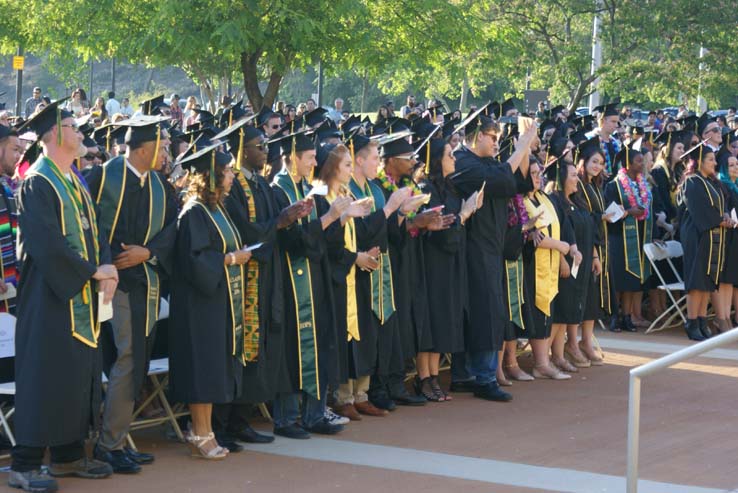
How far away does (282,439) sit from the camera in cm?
884

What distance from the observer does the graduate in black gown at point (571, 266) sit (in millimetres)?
11602

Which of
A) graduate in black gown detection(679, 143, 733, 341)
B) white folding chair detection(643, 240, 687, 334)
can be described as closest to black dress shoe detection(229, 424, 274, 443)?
white folding chair detection(643, 240, 687, 334)

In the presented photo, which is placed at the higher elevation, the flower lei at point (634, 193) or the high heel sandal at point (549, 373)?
the flower lei at point (634, 193)

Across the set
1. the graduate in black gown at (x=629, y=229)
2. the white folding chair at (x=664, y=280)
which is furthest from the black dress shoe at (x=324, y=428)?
the graduate in black gown at (x=629, y=229)

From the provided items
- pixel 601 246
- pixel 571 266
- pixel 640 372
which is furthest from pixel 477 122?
pixel 640 372

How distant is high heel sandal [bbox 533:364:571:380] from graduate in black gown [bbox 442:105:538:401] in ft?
2.99

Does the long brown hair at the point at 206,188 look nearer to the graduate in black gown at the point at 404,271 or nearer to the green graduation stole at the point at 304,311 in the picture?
the green graduation stole at the point at 304,311

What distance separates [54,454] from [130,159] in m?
1.86

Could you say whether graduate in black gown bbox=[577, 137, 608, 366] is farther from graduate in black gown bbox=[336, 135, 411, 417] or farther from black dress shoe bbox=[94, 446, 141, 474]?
black dress shoe bbox=[94, 446, 141, 474]

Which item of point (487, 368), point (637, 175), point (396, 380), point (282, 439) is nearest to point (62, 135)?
→ point (282, 439)

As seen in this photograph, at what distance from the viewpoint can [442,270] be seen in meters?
10.3

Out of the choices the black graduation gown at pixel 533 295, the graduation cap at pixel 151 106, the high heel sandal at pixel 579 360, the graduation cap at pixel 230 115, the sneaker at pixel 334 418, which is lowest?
the sneaker at pixel 334 418

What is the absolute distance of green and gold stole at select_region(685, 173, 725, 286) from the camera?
13.6 m

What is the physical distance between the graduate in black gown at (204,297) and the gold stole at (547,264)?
3801mm
